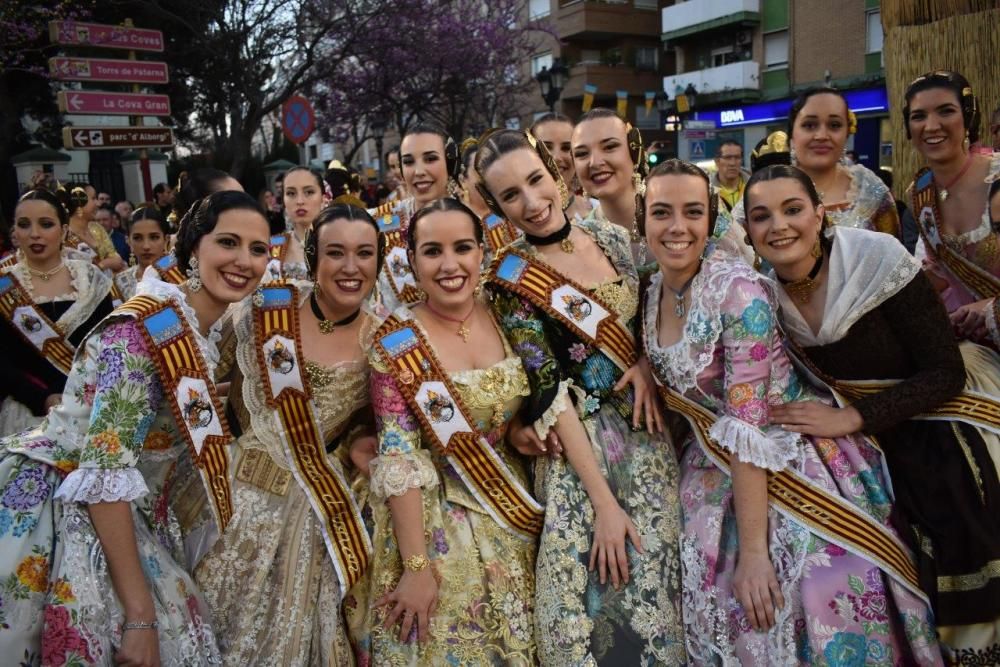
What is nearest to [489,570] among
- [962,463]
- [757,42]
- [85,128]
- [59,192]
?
[962,463]

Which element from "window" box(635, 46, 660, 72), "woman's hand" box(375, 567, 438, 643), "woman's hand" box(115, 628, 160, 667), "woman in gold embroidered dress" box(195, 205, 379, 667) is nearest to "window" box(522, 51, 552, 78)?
"window" box(635, 46, 660, 72)

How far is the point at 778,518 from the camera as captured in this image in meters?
2.49

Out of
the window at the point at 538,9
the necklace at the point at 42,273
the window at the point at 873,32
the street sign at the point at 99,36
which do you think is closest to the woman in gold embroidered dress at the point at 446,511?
the necklace at the point at 42,273

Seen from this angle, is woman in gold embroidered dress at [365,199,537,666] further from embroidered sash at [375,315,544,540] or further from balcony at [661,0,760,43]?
balcony at [661,0,760,43]

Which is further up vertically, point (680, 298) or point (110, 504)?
point (680, 298)

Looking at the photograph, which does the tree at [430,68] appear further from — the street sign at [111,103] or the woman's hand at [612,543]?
the woman's hand at [612,543]

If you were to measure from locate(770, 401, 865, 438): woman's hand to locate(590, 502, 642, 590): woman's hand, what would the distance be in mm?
607

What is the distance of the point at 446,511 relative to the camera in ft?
8.94

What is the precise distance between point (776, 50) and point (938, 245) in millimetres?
22118

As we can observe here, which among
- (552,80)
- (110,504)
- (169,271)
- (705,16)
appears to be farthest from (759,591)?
(705,16)

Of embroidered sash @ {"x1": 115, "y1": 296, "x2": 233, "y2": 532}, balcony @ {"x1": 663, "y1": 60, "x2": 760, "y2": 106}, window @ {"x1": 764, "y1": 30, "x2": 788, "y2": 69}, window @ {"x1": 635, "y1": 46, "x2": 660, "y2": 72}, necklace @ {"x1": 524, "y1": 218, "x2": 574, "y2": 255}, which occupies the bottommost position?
embroidered sash @ {"x1": 115, "y1": 296, "x2": 233, "y2": 532}

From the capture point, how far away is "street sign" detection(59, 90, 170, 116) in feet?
33.6

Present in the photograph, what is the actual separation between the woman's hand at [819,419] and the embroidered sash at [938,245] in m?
1.16

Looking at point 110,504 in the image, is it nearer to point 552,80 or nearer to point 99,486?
point 99,486
